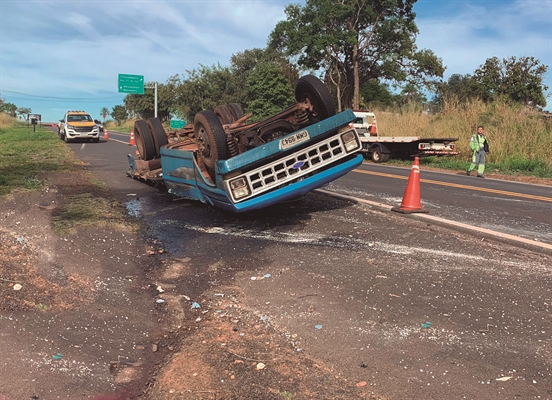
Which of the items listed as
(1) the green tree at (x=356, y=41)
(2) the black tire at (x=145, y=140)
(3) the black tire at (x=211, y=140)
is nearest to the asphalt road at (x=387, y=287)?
(3) the black tire at (x=211, y=140)

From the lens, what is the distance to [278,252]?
5.20 metres

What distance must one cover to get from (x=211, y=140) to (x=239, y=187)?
782 millimetres

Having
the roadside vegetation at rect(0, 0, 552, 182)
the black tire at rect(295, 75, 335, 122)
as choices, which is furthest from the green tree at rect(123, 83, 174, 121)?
the black tire at rect(295, 75, 335, 122)

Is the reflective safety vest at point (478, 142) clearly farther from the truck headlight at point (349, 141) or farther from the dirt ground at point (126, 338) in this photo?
the dirt ground at point (126, 338)

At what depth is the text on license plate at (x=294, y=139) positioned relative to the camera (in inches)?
226

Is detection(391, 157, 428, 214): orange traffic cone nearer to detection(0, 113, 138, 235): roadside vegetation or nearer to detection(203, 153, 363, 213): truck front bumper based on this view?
detection(203, 153, 363, 213): truck front bumper

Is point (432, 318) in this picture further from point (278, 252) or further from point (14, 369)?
point (14, 369)

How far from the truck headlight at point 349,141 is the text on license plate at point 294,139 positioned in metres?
0.58

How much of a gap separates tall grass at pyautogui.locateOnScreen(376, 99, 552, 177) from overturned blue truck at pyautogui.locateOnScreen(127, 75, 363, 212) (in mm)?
13099

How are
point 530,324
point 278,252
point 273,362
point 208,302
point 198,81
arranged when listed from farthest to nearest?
1. point 198,81
2. point 278,252
3. point 208,302
4. point 530,324
5. point 273,362

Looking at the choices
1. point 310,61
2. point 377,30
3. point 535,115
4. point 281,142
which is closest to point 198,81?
→ point 310,61

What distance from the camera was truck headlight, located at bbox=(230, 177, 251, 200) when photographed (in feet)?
18.8

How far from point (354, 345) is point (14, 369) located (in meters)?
2.07

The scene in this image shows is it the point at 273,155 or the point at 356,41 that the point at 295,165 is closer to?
the point at 273,155
